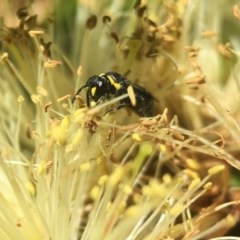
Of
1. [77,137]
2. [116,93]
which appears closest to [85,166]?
[77,137]

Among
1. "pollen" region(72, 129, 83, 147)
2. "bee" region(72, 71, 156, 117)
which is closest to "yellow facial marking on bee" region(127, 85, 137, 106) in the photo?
"bee" region(72, 71, 156, 117)

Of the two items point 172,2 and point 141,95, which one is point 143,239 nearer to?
point 141,95

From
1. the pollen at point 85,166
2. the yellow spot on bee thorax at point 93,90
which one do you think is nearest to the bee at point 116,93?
the yellow spot on bee thorax at point 93,90

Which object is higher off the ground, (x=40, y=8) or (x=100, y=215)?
(x=40, y=8)

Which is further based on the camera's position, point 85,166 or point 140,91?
point 140,91

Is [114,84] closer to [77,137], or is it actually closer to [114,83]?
[114,83]

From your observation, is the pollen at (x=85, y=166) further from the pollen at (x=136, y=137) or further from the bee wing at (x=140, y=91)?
the bee wing at (x=140, y=91)

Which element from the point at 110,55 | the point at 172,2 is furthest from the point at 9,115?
the point at 172,2

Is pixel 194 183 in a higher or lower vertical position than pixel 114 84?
lower

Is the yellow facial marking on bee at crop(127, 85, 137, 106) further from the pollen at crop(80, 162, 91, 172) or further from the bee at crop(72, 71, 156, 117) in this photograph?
the pollen at crop(80, 162, 91, 172)
